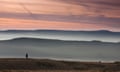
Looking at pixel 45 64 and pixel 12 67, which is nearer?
pixel 12 67

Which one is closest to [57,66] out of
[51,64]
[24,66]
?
[51,64]

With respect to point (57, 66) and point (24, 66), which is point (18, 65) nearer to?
point (24, 66)

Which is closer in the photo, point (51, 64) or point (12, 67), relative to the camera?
point (12, 67)

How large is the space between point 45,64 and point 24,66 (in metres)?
9.77

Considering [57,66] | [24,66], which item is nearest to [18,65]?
[24,66]

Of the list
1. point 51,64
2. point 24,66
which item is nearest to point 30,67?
point 24,66

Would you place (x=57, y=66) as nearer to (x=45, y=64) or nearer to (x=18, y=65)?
(x=45, y=64)

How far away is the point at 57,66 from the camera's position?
441 feet

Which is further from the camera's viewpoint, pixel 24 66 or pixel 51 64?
pixel 51 64

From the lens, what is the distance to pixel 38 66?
133500 mm

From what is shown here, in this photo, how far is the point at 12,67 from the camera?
12475 centimetres

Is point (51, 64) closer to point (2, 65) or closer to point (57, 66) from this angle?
point (57, 66)

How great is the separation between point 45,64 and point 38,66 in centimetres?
276

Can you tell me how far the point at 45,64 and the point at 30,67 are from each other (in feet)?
27.0
